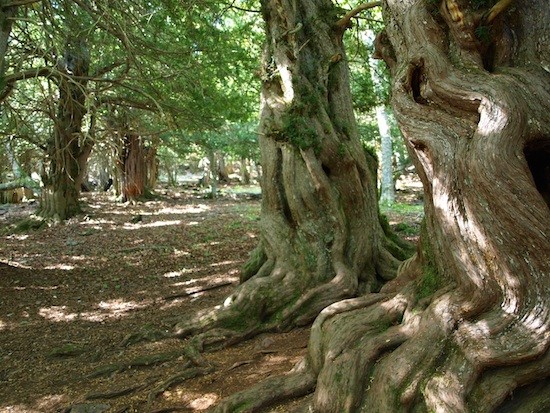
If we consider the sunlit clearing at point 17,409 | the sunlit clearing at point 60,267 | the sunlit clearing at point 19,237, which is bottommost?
the sunlit clearing at point 17,409

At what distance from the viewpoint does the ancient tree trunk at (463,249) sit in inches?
112

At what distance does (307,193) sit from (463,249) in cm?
309

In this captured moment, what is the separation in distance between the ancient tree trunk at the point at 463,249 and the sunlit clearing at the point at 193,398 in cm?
50

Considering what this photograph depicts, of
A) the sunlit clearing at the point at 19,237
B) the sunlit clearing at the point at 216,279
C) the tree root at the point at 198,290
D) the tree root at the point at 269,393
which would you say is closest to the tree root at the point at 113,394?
the tree root at the point at 269,393

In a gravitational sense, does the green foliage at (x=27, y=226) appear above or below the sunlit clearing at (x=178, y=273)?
above

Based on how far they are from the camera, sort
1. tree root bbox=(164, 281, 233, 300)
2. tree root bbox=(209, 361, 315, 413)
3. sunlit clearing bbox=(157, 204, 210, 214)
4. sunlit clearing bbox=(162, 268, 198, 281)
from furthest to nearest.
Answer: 1. sunlit clearing bbox=(157, 204, 210, 214)
2. sunlit clearing bbox=(162, 268, 198, 281)
3. tree root bbox=(164, 281, 233, 300)
4. tree root bbox=(209, 361, 315, 413)

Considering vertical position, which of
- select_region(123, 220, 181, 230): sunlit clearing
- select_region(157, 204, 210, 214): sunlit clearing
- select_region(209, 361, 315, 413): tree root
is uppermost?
select_region(157, 204, 210, 214): sunlit clearing

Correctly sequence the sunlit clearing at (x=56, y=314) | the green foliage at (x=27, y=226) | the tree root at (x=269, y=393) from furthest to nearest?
the green foliage at (x=27, y=226) < the sunlit clearing at (x=56, y=314) < the tree root at (x=269, y=393)

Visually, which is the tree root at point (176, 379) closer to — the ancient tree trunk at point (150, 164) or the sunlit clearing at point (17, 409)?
the sunlit clearing at point (17, 409)

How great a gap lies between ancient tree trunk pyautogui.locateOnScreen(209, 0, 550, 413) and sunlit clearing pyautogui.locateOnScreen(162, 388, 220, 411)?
50 cm

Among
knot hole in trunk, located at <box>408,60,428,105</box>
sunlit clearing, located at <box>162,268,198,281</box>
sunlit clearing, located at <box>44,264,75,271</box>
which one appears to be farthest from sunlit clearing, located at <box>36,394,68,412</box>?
sunlit clearing, located at <box>44,264,75,271</box>

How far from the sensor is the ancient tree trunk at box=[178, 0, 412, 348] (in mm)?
5652

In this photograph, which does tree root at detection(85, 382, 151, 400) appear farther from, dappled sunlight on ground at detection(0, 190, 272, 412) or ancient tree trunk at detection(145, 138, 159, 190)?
ancient tree trunk at detection(145, 138, 159, 190)

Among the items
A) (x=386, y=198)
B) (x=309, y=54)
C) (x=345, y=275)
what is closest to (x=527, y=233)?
(x=345, y=275)
